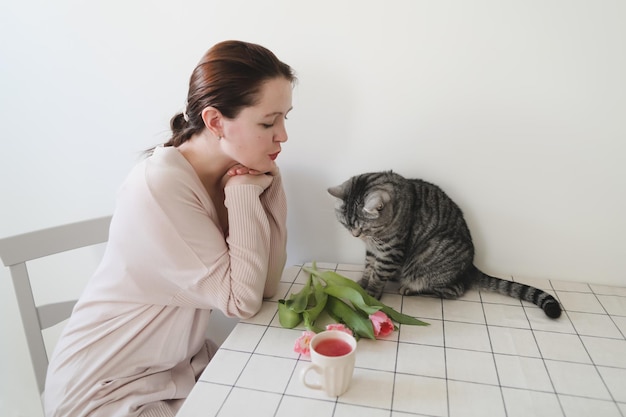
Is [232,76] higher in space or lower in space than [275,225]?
higher

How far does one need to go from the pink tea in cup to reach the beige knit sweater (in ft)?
0.86

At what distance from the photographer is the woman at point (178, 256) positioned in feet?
3.23

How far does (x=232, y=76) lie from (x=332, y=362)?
658 millimetres

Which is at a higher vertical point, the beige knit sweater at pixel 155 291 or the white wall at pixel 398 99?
the white wall at pixel 398 99

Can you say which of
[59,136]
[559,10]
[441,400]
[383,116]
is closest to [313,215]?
[383,116]

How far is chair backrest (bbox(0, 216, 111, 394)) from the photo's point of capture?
3.79ft

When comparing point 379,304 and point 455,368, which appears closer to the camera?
point 455,368

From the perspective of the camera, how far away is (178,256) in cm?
Answer: 98

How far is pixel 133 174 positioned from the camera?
103 centimetres

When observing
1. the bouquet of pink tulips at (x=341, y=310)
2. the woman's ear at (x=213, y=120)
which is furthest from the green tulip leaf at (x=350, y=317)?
the woman's ear at (x=213, y=120)

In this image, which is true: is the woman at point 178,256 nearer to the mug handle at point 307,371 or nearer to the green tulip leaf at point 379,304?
the green tulip leaf at point 379,304

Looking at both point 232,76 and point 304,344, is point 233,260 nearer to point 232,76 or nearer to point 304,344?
point 304,344

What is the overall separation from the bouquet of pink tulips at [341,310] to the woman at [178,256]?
0.34 feet

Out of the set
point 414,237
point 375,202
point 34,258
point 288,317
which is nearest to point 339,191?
point 375,202
